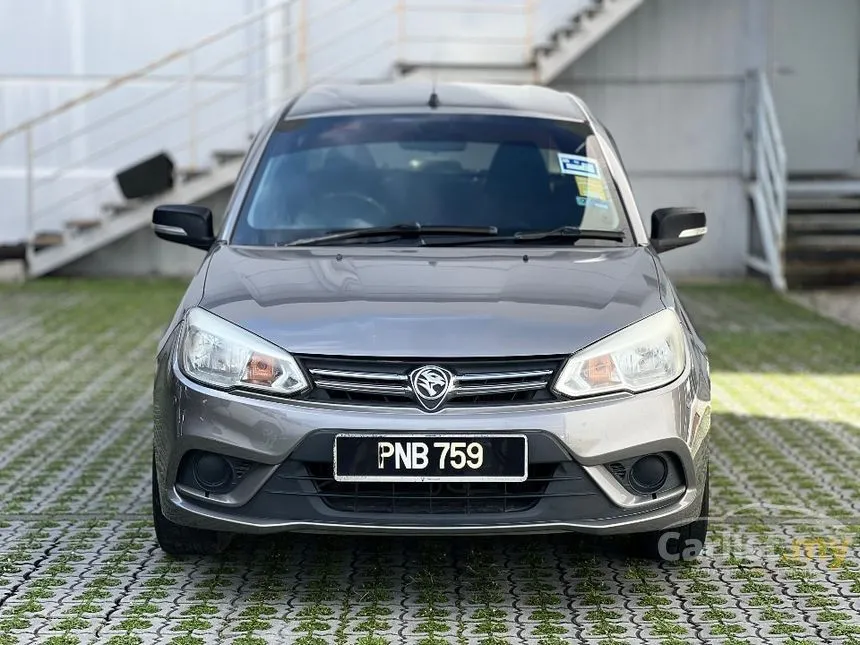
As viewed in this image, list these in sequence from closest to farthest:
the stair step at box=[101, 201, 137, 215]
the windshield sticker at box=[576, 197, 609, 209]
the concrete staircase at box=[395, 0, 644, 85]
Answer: the windshield sticker at box=[576, 197, 609, 209] → the concrete staircase at box=[395, 0, 644, 85] → the stair step at box=[101, 201, 137, 215]

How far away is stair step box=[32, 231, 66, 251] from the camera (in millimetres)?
15852

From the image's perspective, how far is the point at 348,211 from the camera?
5.84m

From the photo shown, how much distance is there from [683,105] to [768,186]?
1640mm

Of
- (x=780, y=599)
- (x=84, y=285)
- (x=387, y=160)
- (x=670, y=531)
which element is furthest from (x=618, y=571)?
(x=84, y=285)

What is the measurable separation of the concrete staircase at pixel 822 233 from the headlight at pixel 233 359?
36.3 feet

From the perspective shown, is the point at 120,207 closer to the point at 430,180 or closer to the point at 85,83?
the point at 85,83

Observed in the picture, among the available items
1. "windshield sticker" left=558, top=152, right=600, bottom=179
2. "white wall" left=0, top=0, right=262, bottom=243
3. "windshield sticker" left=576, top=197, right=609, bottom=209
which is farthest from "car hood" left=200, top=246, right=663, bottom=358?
"white wall" left=0, top=0, right=262, bottom=243

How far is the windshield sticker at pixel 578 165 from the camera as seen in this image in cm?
606

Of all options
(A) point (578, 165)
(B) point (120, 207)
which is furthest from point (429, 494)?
(B) point (120, 207)

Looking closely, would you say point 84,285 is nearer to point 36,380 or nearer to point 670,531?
point 36,380

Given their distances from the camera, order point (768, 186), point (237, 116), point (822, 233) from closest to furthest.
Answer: point (768, 186) < point (822, 233) < point (237, 116)

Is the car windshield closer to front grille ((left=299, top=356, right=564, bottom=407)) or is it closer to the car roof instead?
the car roof

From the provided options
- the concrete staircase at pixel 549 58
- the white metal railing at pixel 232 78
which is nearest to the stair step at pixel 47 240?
the white metal railing at pixel 232 78

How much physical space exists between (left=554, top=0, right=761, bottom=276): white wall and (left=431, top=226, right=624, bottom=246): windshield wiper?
10685 millimetres
